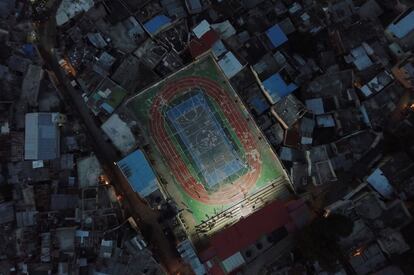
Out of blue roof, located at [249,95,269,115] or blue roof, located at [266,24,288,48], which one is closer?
blue roof, located at [249,95,269,115]

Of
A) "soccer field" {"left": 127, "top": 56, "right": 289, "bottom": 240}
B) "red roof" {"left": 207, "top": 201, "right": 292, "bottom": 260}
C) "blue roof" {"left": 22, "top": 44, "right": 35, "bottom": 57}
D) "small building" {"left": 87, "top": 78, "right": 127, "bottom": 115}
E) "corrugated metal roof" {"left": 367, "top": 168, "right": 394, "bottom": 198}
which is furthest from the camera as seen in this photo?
"blue roof" {"left": 22, "top": 44, "right": 35, "bottom": 57}

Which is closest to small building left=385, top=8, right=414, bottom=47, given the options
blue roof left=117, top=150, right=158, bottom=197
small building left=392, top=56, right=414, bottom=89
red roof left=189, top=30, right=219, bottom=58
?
small building left=392, top=56, right=414, bottom=89

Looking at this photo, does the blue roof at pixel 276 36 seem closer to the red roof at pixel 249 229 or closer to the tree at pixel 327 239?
the red roof at pixel 249 229

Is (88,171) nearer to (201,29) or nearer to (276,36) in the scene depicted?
(201,29)

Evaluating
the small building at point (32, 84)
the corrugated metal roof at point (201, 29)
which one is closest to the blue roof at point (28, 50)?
the small building at point (32, 84)

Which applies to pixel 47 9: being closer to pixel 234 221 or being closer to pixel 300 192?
pixel 234 221

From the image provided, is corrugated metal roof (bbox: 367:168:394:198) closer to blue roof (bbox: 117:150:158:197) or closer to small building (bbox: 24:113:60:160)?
blue roof (bbox: 117:150:158:197)

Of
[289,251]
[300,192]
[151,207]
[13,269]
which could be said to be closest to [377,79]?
[300,192]
